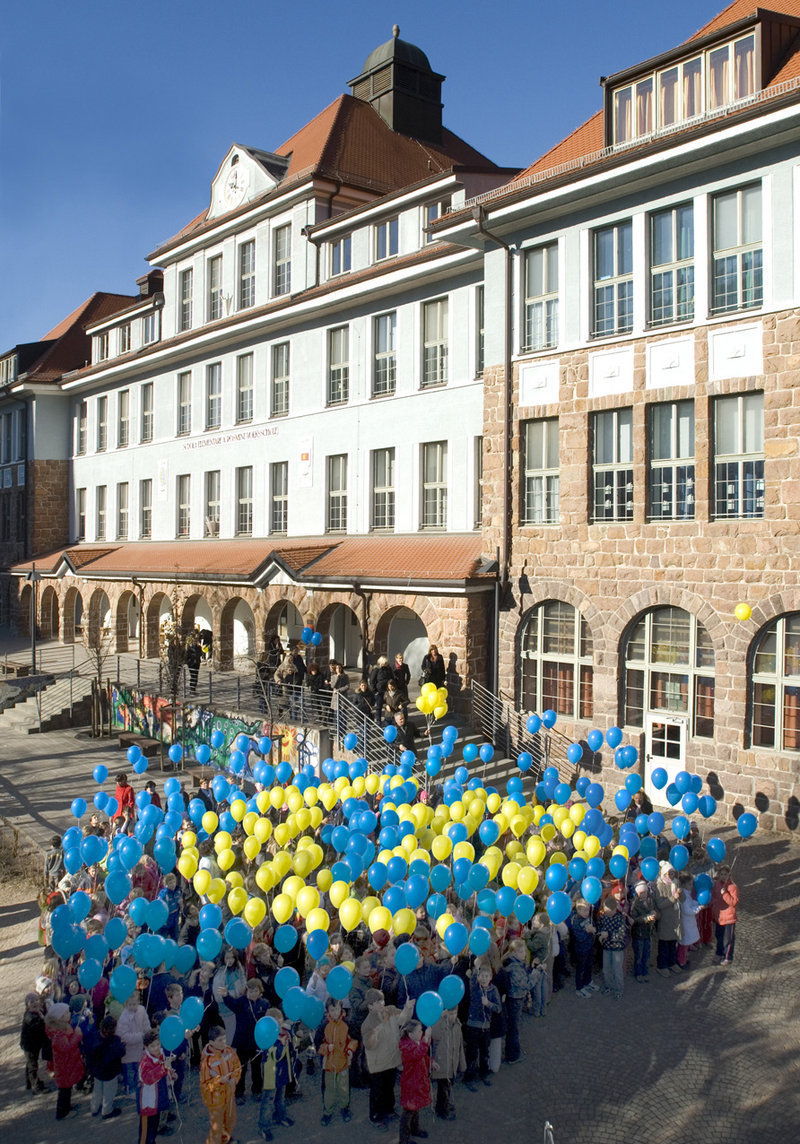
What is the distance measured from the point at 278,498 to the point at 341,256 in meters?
7.17

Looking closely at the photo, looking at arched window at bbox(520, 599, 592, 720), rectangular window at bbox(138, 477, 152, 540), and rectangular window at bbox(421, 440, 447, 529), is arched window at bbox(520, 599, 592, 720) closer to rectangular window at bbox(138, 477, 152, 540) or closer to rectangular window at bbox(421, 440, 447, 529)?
rectangular window at bbox(421, 440, 447, 529)

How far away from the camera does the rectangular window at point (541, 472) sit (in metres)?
19.8

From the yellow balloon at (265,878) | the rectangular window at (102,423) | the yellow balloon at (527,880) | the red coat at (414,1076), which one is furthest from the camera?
the rectangular window at (102,423)

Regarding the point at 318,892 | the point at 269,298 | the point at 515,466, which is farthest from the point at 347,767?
the point at 269,298

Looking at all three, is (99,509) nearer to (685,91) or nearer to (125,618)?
(125,618)

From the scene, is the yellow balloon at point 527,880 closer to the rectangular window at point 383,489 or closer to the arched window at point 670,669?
the arched window at point 670,669

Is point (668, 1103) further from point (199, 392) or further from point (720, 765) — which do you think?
point (199, 392)

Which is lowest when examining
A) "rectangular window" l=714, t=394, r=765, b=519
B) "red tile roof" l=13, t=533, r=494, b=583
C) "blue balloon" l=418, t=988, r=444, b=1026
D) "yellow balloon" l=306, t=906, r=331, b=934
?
"blue balloon" l=418, t=988, r=444, b=1026

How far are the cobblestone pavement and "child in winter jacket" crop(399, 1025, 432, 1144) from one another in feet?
1.03

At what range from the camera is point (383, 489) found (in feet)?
81.2

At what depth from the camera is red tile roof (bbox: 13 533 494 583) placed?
20766mm

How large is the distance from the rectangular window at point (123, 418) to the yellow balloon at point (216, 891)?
2715cm

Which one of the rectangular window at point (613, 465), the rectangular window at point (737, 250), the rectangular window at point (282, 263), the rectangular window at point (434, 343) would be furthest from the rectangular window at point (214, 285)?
the rectangular window at point (737, 250)

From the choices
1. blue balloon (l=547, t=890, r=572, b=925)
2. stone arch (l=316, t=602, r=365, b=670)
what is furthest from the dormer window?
blue balloon (l=547, t=890, r=572, b=925)
